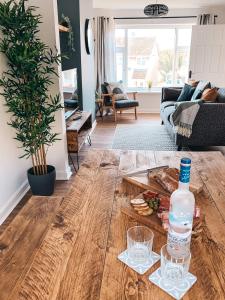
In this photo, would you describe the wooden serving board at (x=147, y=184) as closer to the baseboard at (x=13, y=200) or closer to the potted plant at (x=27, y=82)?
the potted plant at (x=27, y=82)

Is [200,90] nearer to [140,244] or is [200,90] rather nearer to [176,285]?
[140,244]

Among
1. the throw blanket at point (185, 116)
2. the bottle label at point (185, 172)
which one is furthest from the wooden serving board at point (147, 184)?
the throw blanket at point (185, 116)

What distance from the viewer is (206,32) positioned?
570cm

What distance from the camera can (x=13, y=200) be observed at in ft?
8.30

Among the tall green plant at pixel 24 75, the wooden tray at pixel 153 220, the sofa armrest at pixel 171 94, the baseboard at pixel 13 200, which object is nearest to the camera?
the wooden tray at pixel 153 220

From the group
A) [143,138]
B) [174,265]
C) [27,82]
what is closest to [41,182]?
[27,82]

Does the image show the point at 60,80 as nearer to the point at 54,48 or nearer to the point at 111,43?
the point at 54,48

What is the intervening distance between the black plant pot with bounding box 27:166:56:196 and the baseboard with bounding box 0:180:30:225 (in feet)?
0.44

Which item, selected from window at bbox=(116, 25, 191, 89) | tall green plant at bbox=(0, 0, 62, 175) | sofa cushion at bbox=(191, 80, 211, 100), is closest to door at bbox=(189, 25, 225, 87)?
window at bbox=(116, 25, 191, 89)

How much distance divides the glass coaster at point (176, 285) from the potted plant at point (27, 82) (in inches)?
73.6

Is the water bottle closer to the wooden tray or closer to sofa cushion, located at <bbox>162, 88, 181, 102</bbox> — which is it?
the wooden tray

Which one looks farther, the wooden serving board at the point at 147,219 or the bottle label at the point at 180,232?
the wooden serving board at the point at 147,219

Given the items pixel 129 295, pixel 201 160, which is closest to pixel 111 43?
pixel 201 160

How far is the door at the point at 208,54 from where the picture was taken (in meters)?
5.70
